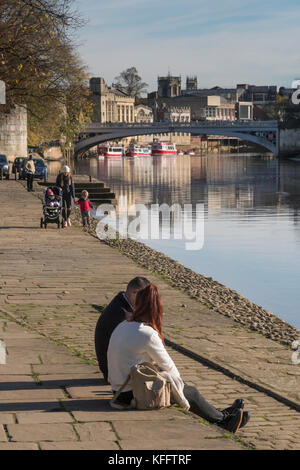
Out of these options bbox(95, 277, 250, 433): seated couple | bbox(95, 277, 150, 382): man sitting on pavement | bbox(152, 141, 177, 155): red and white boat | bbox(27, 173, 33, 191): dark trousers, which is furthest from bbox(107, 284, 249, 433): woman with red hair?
bbox(152, 141, 177, 155): red and white boat

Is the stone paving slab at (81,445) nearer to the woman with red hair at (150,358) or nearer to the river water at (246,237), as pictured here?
the woman with red hair at (150,358)

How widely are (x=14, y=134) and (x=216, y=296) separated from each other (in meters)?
39.0

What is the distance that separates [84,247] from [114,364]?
10596 millimetres

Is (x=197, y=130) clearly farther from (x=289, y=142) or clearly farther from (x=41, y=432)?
(x=41, y=432)

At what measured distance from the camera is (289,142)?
11525 cm

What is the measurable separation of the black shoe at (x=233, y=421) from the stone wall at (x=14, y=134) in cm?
4494

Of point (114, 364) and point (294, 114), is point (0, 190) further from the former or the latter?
point (294, 114)

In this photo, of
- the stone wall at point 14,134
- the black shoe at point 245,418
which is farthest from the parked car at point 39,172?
the black shoe at point 245,418

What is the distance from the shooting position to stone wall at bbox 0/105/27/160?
5025cm

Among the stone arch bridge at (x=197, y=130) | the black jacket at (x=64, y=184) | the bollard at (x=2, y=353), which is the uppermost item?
the stone arch bridge at (x=197, y=130)

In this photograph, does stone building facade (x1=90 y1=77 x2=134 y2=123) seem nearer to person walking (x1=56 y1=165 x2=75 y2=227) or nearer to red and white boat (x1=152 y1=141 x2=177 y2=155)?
red and white boat (x1=152 y1=141 x2=177 y2=155)

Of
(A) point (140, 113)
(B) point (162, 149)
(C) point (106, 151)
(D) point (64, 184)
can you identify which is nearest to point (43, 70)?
(D) point (64, 184)

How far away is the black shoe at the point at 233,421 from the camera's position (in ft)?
20.4
